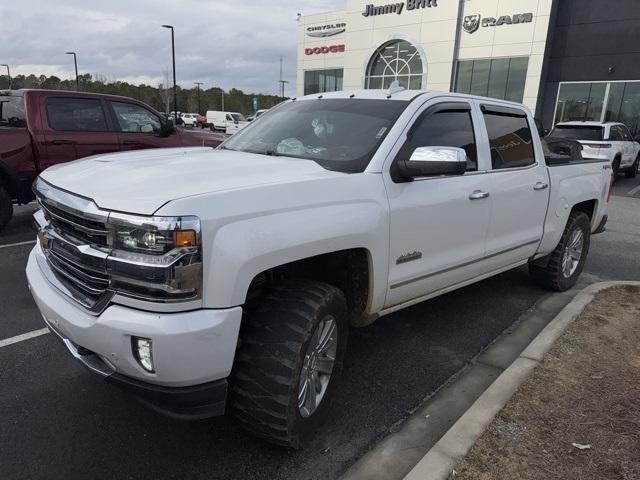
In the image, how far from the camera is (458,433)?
2.70 meters

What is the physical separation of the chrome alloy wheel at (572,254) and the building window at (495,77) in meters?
21.1

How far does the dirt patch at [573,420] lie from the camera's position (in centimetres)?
251

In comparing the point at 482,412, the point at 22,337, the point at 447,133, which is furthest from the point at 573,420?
the point at 22,337

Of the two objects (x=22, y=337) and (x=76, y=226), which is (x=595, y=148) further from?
(x=76, y=226)

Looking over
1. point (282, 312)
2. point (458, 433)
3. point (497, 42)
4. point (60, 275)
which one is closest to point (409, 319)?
point (458, 433)

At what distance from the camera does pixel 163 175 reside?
8.31 ft

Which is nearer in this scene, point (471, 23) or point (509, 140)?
point (509, 140)

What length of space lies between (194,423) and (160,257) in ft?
4.34

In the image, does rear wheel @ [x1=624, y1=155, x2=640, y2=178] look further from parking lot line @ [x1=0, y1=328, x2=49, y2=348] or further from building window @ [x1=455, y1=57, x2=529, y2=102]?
parking lot line @ [x1=0, y1=328, x2=49, y2=348]

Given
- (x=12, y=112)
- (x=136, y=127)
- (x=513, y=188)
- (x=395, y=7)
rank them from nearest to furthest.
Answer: (x=513, y=188) < (x=12, y=112) < (x=136, y=127) < (x=395, y=7)

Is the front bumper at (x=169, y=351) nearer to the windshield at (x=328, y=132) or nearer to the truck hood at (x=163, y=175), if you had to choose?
the truck hood at (x=163, y=175)

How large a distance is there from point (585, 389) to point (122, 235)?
297 cm

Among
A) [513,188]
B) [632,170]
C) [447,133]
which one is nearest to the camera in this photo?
[447,133]

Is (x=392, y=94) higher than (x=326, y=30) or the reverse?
the reverse
